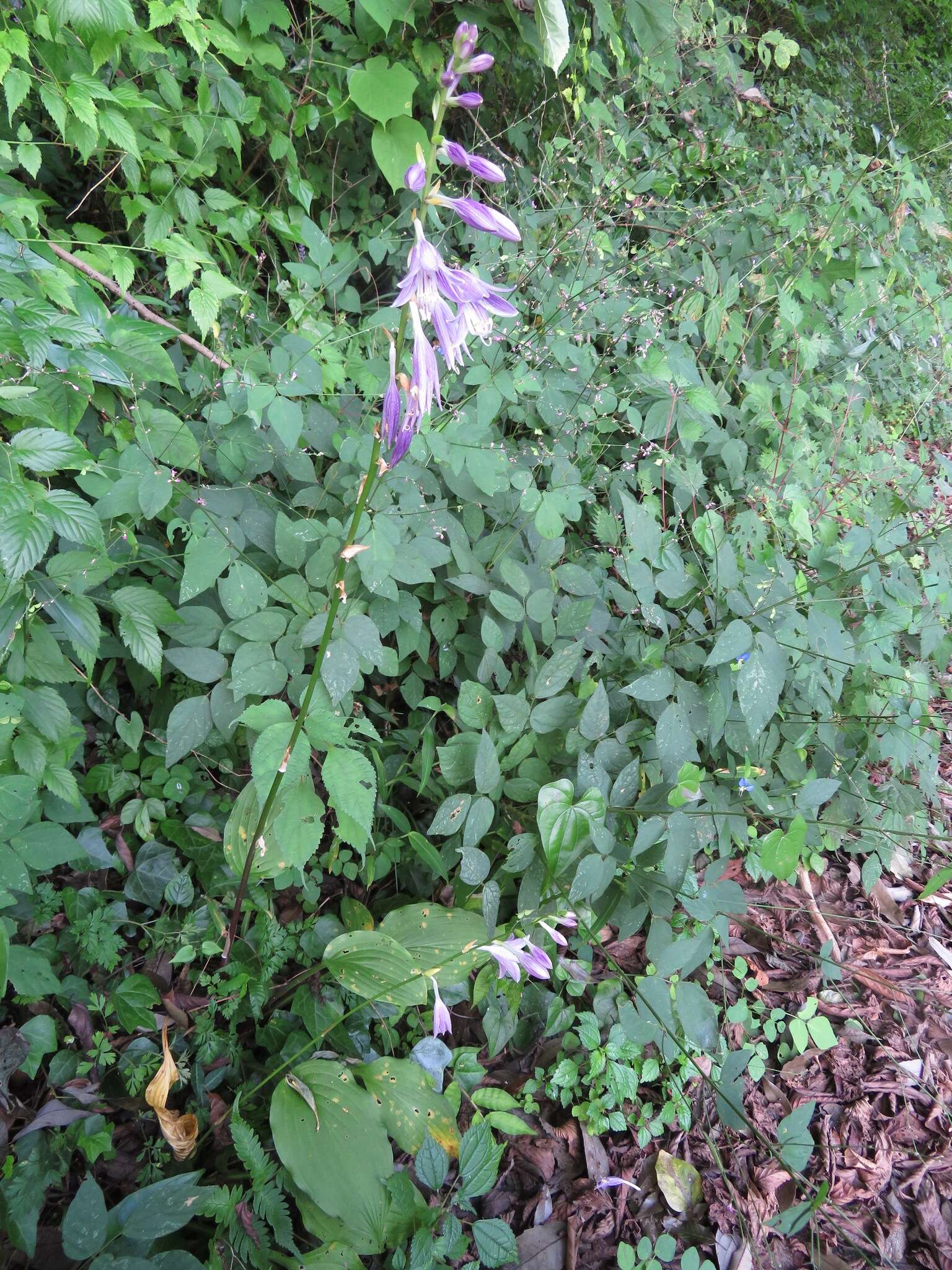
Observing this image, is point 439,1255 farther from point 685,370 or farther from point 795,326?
point 795,326

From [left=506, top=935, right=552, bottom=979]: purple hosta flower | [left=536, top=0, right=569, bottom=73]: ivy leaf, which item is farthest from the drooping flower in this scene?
[left=536, top=0, right=569, bottom=73]: ivy leaf

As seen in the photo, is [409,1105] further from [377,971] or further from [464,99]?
[464,99]

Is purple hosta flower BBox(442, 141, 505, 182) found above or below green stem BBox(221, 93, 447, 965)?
above

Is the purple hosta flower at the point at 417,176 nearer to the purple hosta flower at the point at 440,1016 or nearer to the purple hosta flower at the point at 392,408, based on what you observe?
the purple hosta flower at the point at 392,408

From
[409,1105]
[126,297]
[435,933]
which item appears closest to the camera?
[409,1105]

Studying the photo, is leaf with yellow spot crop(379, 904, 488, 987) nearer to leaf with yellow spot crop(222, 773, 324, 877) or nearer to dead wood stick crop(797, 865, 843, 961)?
leaf with yellow spot crop(222, 773, 324, 877)

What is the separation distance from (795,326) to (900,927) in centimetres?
222

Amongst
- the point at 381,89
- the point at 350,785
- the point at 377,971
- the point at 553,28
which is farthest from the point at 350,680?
the point at 381,89

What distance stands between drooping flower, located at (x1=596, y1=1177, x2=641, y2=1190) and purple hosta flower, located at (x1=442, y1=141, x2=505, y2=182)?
76.2 inches

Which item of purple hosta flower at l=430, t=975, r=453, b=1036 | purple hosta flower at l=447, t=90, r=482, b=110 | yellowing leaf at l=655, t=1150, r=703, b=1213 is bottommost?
yellowing leaf at l=655, t=1150, r=703, b=1213

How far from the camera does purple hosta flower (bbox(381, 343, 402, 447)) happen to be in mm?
1043

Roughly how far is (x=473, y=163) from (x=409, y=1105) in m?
1.66

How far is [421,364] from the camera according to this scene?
41.3 inches

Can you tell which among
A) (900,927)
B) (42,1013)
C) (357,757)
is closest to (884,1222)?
(900,927)
